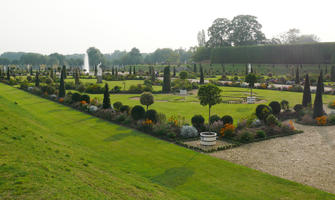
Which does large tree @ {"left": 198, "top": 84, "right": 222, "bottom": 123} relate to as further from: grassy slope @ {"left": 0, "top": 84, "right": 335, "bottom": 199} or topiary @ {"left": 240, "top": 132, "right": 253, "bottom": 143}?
grassy slope @ {"left": 0, "top": 84, "right": 335, "bottom": 199}

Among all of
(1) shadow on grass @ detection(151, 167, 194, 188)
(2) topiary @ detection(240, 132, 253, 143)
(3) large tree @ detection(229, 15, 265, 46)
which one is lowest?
(1) shadow on grass @ detection(151, 167, 194, 188)

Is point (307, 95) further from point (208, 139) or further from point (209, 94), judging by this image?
point (208, 139)

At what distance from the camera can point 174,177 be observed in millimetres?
10594

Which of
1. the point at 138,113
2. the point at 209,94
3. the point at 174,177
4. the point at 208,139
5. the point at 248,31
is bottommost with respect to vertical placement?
the point at 174,177

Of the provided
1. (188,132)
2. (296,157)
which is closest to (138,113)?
(188,132)

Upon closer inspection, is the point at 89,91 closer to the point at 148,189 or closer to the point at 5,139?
the point at 5,139

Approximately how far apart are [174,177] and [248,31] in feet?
294

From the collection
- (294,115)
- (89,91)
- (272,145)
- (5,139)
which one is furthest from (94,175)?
(89,91)

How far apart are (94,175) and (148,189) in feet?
5.85

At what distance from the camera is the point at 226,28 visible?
317ft

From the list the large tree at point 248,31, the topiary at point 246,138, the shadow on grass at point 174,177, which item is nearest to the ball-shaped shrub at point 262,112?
the topiary at point 246,138

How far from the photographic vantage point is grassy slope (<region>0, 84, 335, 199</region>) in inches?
302

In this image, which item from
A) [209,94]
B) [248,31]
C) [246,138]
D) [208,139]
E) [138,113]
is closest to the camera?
[208,139]

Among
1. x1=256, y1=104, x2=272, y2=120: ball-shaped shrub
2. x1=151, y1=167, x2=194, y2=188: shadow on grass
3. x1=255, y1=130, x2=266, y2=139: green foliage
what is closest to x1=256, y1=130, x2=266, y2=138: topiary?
x1=255, y1=130, x2=266, y2=139: green foliage
